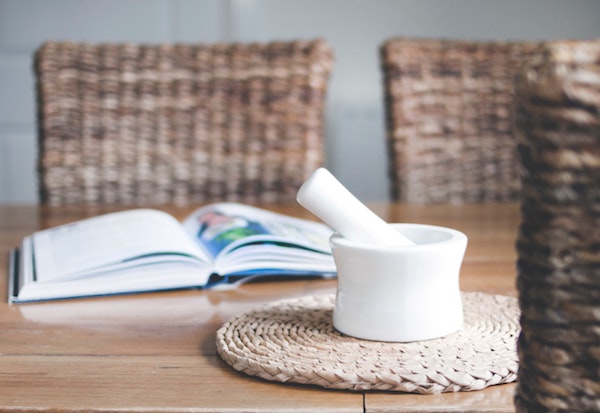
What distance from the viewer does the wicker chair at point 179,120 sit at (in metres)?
1.61

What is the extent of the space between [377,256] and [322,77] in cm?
108

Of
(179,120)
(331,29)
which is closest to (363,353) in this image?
(179,120)

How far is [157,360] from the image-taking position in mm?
589

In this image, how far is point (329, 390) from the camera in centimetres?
51

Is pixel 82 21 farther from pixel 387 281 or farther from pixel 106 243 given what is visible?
pixel 387 281

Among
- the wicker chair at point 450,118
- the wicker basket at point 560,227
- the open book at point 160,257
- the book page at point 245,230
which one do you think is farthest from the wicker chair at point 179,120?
the wicker basket at point 560,227

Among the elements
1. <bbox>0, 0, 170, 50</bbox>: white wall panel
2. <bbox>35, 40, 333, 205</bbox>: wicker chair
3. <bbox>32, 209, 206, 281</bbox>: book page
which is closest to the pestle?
<bbox>32, 209, 206, 281</bbox>: book page

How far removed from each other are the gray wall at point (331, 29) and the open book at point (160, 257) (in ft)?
4.76

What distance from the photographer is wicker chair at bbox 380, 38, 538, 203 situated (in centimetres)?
164

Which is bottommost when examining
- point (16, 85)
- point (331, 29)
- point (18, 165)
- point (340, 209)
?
point (18, 165)

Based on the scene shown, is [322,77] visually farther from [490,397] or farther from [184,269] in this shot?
[490,397]

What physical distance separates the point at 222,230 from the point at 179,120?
0.70m

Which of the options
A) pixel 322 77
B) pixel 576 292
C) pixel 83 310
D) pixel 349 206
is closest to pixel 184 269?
pixel 83 310

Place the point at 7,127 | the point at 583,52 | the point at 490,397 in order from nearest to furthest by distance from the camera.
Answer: the point at 583,52 < the point at 490,397 < the point at 7,127
